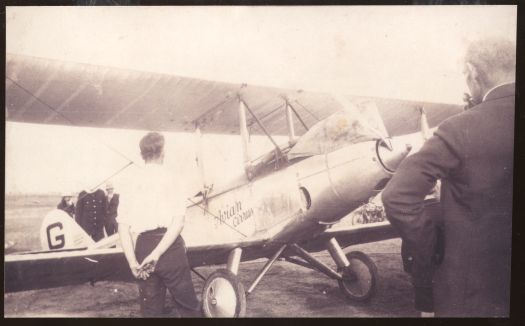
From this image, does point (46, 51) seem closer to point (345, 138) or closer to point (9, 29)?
point (9, 29)

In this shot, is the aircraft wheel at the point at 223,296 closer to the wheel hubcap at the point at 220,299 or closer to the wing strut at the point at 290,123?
the wheel hubcap at the point at 220,299

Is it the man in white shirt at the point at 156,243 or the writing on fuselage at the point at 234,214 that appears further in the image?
the writing on fuselage at the point at 234,214

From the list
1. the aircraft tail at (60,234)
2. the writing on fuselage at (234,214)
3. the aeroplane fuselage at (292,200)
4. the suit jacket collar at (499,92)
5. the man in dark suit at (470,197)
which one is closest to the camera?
the man in dark suit at (470,197)

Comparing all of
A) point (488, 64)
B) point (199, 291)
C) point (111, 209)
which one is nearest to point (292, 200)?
point (199, 291)

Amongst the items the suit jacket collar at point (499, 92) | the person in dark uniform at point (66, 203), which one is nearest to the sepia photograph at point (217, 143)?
the person in dark uniform at point (66, 203)

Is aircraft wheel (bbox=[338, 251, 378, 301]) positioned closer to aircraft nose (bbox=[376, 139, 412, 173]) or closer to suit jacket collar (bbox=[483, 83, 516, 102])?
aircraft nose (bbox=[376, 139, 412, 173])

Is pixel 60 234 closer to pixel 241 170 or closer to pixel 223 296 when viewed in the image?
pixel 223 296
